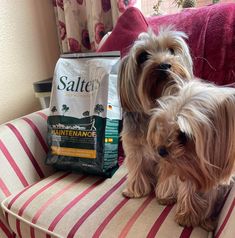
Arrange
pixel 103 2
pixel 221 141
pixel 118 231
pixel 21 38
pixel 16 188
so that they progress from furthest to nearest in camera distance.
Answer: pixel 21 38
pixel 103 2
pixel 16 188
pixel 118 231
pixel 221 141

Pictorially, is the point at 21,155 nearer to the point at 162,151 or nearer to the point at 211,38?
the point at 162,151

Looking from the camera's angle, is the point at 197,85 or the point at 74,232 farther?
the point at 74,232

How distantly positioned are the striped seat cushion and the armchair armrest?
7 centimetres

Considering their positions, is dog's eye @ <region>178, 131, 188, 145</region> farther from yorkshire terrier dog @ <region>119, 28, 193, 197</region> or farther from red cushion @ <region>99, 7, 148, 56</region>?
red cushion @ <region>99, 7, 148, 56</region>

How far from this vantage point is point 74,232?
2.99 feet

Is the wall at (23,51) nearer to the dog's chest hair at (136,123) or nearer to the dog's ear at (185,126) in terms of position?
the dog's chest hair at (136,123)

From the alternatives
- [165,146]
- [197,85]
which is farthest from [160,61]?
[165,146]

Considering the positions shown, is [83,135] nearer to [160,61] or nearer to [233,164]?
[160,61]

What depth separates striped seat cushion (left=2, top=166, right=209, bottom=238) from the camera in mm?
876

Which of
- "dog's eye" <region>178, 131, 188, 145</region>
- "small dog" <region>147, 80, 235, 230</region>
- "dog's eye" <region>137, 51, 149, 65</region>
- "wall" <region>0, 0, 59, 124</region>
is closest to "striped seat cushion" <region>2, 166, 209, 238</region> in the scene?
Result: "small dog" <region>147, 80, 235, 230</region>

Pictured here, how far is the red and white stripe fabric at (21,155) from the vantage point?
1.19m

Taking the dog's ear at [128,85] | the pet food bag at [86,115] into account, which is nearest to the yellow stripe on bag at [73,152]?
the pet food bag at [86,115]

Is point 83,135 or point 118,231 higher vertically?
point 83,135

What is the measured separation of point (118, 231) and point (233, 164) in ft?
1.29
